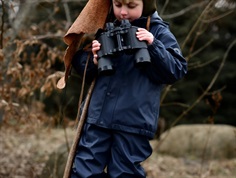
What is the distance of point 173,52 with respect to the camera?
2.95 meters

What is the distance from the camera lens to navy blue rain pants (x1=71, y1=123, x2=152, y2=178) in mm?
2922

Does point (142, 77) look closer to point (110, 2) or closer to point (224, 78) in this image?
point (110, 2)

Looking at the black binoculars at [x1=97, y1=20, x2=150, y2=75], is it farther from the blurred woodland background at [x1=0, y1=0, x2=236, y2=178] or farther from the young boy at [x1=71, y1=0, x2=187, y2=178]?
the blurred woodland background at [x1=0, y1=0, x2=236, y2=178]

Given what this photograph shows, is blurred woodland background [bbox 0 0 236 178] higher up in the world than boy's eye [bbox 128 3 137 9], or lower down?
lower down

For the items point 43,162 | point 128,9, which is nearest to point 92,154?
point 128,9

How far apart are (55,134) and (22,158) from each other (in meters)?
3.21

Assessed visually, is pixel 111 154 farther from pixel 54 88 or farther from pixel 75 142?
pixel 54 88

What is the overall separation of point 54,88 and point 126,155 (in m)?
2.49

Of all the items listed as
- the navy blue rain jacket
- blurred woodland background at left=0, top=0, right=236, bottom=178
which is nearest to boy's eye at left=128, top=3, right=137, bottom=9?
the navy blue rain jacket

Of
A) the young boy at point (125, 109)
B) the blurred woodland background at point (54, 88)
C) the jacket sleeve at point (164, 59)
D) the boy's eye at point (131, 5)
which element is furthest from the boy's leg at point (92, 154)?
the boy's eye at point (131, 5)

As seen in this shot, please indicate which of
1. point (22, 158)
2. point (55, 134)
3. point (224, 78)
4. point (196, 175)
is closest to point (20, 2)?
point (22, 158)

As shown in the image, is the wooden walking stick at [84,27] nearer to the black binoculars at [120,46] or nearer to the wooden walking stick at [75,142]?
the wooden walking stick at [75,142]

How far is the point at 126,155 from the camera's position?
2904 mm

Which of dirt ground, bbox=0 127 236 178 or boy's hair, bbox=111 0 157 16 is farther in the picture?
dirt ground, bbox=0 127 236 178
